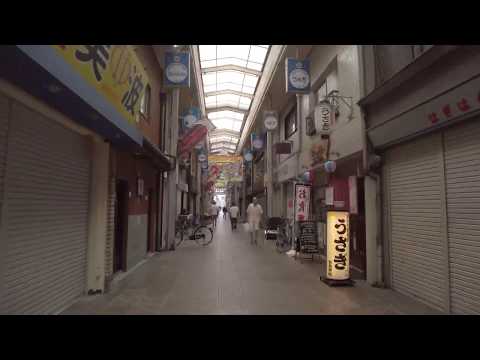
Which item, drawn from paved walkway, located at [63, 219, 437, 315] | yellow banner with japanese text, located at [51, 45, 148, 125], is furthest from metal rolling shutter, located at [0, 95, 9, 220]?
paved walkway, located at [63, 219, 437, 315]

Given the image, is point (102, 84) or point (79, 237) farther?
point (79, 237)

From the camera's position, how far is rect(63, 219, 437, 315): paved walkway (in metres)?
4.77

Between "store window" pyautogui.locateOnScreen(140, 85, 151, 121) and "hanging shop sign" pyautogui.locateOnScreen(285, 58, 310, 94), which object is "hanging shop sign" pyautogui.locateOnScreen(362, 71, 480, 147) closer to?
"hanging shop sign" pyautogui.locateOnScreen(285, 58, 310, 94)

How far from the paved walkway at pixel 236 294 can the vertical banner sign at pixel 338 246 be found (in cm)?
35

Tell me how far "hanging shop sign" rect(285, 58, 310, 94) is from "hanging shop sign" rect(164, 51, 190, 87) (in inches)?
139

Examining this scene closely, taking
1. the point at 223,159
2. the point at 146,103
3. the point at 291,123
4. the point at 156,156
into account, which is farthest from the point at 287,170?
the point at 223,159

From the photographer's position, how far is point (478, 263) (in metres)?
4.18

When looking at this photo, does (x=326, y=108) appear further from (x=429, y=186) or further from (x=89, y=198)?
(x=89, y=198)

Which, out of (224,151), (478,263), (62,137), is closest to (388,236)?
(478,263)

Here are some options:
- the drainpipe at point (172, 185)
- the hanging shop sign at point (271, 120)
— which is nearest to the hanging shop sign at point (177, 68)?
the drainpipe at point (172, 185)

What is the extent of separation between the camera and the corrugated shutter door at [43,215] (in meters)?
3.49

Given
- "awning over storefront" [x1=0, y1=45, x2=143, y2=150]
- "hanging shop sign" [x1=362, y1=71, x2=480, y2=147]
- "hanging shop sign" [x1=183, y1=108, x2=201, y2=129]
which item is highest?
"hanging shop sign" [x1=183, y1=108, x2=201, y2=129]

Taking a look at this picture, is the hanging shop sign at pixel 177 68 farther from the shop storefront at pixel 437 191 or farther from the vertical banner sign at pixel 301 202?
the shop storefront at pixel 437 191

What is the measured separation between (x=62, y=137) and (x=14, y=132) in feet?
3.67
